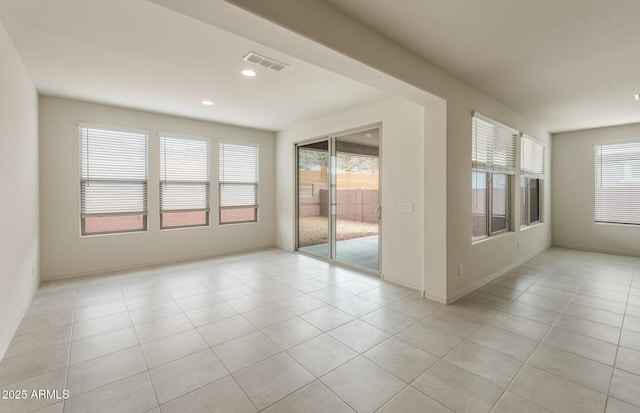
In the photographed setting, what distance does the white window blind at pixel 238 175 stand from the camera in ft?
20.4

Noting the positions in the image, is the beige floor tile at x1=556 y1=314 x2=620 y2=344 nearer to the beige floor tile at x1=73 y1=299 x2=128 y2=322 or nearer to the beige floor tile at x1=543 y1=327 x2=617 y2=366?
the beige floor tile at x1=543 y1=327 x2=617 y2=366

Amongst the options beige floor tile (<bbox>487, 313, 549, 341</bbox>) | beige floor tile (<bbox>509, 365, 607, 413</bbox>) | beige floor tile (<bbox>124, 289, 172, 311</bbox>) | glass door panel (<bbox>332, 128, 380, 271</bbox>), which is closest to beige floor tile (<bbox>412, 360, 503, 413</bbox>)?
beige floor tile (<bbox>509, 365, 607, 413</bbox>)

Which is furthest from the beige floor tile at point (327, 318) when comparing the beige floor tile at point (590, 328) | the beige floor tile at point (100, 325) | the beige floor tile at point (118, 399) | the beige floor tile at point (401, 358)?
the beige floor tile at point (590, 328)

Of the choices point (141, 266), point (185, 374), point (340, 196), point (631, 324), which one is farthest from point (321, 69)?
point (141, 266)

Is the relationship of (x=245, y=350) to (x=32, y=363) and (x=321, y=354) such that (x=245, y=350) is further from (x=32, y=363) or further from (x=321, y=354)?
(x=32, y=363)

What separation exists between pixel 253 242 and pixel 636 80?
6747 mm

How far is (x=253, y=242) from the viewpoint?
669 centimetres

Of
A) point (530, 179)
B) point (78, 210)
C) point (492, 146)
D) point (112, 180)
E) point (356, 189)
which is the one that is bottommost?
point (78, 210)

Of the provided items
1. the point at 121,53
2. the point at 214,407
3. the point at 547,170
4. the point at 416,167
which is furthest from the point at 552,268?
the point at 121,53

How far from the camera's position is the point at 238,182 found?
6.45 m

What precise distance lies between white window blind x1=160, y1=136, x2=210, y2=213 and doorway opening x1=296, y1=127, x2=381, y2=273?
Answer: 1.99m

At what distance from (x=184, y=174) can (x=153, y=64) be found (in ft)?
9.13

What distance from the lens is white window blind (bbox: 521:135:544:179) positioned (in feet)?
18.0

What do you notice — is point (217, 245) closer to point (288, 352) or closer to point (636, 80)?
point (288, 352)
